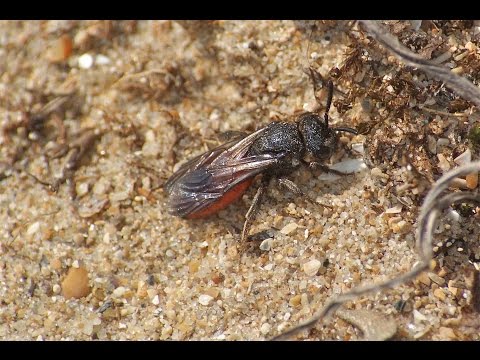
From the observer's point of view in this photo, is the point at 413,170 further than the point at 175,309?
No

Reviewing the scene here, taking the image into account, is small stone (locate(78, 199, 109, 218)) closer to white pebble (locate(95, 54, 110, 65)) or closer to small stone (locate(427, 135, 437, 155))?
white pebble (locate(95, 54, 110, 65))

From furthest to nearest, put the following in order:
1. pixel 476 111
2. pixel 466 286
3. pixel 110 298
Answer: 1. pixel 110 298
2. pixel 476 111
3. pixel 466 286

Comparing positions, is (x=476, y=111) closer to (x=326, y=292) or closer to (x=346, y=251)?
(x=346, y=251)

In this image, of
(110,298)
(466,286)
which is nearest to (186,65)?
(110,298)

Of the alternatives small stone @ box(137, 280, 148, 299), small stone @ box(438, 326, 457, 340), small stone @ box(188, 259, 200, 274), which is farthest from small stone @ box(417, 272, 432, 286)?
small stone @ box(137, 280, 148, 299)

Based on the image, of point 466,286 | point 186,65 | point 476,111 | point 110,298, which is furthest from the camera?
point 186,65

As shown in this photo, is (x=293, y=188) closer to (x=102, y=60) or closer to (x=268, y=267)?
(x=268, y=267)
